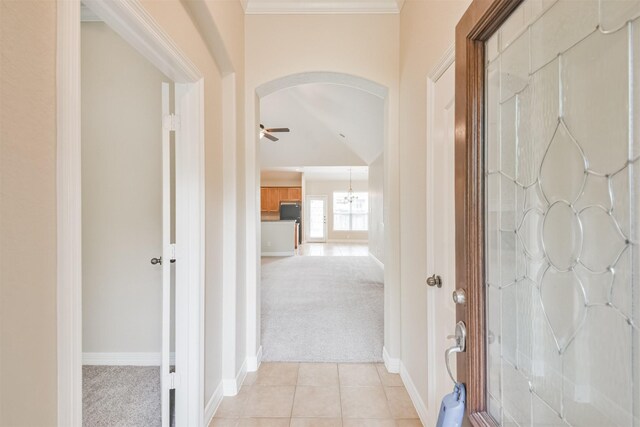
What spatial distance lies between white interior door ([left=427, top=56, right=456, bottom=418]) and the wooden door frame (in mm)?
556

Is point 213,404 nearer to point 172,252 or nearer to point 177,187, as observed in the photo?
point 172,252

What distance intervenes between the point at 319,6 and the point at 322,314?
9.95 feet

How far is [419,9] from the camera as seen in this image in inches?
72.6

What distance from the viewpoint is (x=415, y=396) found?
1912 millimetres

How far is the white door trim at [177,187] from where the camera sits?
28.9 inches

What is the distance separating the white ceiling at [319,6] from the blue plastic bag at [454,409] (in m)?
2.54

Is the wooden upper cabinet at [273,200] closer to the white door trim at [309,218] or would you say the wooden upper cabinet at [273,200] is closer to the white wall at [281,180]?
the white wall at [281,180]

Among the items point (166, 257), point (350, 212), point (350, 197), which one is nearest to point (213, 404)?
point (166, 257)

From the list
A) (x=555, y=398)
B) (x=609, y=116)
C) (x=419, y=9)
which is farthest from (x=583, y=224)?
(x=419, y=9)

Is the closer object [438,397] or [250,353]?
[438,397]

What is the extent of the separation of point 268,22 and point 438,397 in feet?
9.06

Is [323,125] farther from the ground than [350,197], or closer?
farther from the ground

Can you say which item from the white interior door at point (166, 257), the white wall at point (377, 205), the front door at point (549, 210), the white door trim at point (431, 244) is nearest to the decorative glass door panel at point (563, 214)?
the front door at point (549, 210)

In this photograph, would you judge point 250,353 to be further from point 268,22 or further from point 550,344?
point 268,22
